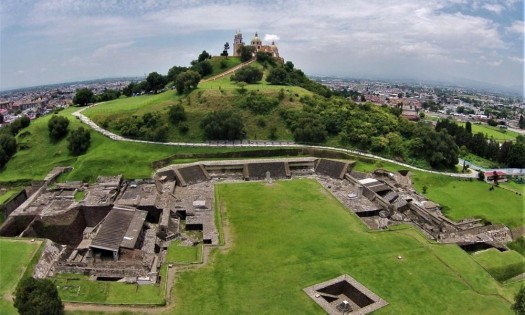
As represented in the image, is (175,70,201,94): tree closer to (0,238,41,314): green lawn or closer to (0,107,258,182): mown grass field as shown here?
(0,107,258,182): mown grass field

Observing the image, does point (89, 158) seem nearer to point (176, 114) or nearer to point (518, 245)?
point (176, 114)

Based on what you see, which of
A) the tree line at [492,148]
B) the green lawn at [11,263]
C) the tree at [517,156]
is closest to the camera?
the green lawn at [11,263]

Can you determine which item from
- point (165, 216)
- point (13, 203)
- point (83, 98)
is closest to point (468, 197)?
point (165, 216)

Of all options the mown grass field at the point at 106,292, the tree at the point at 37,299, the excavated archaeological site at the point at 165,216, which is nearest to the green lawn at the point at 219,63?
the excavated archaeological site at the point at 165,216

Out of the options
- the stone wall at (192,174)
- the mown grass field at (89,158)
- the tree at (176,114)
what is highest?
the tree at (176,114)

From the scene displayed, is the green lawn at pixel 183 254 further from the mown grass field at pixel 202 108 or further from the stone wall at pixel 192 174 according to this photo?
the mown grass field at pixel 202 108

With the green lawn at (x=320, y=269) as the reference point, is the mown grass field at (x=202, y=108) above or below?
above

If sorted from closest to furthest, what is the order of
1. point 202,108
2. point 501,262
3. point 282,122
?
1. point 501,262
2. point 282,122
3. point 202,108

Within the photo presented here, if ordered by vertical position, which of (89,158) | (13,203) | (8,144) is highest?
(8,144)
